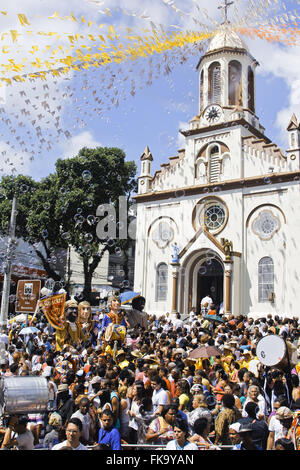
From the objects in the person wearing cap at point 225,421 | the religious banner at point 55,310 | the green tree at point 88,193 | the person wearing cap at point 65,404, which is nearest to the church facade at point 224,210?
the green tree at point 88,193

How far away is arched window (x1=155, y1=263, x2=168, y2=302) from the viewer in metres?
31.6

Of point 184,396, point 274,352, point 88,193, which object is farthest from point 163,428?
point 88,193

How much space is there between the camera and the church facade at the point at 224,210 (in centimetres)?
2738

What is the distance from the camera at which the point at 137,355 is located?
11562mm

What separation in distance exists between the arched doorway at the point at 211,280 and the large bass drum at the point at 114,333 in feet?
59.5

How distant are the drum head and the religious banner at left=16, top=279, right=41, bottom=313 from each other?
35.2 feet

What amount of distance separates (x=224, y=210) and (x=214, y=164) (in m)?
3.61

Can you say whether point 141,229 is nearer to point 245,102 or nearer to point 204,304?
point 204,304

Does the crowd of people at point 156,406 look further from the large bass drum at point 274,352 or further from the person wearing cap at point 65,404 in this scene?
the large bass drum at point 274,352

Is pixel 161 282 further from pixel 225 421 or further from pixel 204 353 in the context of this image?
pixel 225 421

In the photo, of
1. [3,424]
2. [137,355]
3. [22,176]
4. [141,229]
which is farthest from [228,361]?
[22,176]

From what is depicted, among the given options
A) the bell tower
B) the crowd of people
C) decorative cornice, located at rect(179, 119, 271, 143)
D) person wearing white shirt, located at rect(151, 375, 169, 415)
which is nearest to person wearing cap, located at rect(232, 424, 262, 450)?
the crowd of people

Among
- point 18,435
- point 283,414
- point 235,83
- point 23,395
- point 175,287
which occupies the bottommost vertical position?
point 18,435

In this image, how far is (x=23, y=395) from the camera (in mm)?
6113
